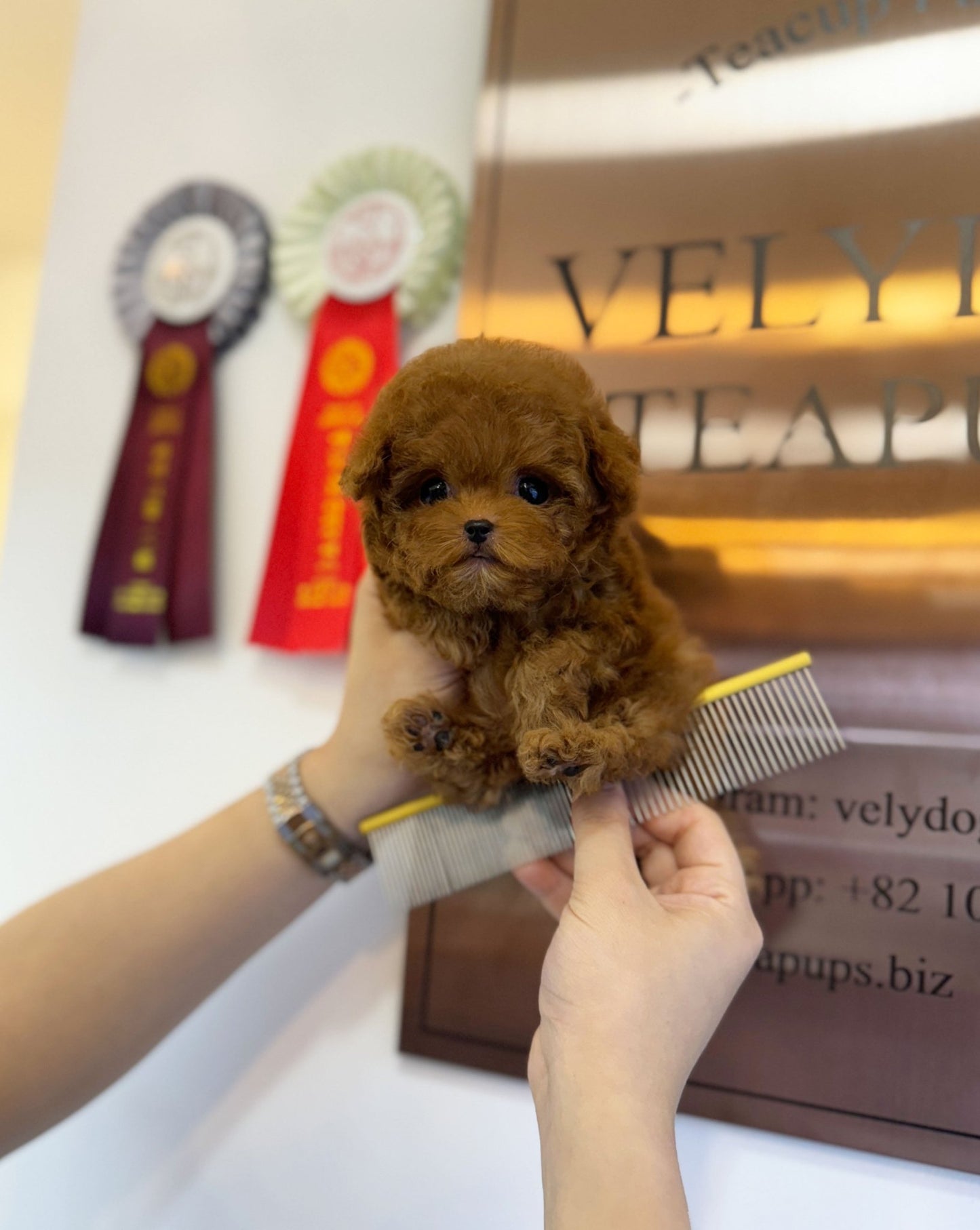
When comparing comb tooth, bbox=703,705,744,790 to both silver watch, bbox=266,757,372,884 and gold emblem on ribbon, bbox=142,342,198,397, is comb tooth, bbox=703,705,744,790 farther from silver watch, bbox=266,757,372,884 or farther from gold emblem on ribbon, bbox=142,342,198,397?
gold emblem on ribbon, bbox=142,342,198,397

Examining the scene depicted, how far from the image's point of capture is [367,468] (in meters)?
0.57

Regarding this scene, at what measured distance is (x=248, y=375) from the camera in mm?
1193

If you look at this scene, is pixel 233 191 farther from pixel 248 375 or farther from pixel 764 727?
pixel 764 727

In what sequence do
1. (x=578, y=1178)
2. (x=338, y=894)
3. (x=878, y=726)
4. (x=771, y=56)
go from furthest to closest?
(x=338, y=894), (x=771, y=56), (x=878, y=726), (x=578, y=1178)

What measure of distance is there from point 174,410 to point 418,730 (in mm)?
796

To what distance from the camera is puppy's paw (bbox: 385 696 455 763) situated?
62cm

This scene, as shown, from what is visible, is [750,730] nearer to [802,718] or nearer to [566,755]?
[802,718]

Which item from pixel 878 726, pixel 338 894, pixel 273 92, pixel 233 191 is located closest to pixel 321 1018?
pixel 338 894

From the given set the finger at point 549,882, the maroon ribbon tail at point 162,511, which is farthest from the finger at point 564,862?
the maroon ribbon tail at point 162,511

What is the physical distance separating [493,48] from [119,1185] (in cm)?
146

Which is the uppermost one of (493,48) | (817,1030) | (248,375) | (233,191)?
(493,48)

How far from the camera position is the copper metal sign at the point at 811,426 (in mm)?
777

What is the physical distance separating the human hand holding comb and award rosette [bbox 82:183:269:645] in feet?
2.40

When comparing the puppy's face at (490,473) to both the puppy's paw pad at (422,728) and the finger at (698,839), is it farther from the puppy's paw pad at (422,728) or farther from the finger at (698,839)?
the finger at (698,839)
